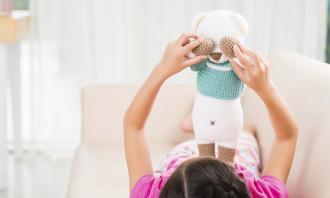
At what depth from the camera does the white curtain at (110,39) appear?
122 inches

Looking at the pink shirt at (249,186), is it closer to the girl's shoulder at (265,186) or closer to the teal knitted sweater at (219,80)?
the girl's shoulder at (265,186)

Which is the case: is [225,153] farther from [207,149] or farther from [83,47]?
[83,47]

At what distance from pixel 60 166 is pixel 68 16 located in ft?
2.47

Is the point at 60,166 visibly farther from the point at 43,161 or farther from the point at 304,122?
the point at 304,122

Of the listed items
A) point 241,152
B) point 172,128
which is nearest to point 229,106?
point 241,152

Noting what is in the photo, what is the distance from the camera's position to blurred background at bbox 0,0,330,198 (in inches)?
121

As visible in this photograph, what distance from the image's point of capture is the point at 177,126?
2314mm

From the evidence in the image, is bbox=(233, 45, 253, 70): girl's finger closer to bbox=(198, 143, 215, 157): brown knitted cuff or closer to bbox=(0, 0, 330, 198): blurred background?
bbox=(198, 143, 215, 157): brown knitted cuff

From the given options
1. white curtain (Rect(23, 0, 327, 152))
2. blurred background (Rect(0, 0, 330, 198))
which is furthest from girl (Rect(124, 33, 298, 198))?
white curtain (Rect(23, 0, 327, 152))

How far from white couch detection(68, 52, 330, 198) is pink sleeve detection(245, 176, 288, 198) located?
0.22 ft

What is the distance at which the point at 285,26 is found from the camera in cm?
323

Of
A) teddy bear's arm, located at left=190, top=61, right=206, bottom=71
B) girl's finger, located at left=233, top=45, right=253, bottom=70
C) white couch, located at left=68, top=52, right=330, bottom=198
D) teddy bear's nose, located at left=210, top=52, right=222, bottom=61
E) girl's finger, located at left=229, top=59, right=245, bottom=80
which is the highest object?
girl's finger, located at left=233, top=45, right=253, bottom=70

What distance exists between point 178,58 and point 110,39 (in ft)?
6.34

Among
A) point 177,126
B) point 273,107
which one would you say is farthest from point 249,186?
point 177,126
